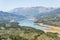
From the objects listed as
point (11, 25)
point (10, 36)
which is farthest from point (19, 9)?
point (10, 36)

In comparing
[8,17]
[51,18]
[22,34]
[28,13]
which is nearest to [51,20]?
[51,18]

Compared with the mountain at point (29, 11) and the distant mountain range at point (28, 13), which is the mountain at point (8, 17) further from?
the mountain at point (29, 11)

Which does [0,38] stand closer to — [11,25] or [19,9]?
[11,25]

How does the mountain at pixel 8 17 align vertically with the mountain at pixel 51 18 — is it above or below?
above

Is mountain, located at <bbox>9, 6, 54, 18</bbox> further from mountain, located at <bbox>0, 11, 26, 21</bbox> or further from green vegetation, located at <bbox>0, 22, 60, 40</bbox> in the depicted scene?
green vegetation, located at <bbox>0, 22, 60, 40</bbox>

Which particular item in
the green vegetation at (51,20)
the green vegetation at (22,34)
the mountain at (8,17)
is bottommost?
the green vegetation at (22,34)

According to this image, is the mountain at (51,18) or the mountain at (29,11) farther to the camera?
the mountain at (29,11)

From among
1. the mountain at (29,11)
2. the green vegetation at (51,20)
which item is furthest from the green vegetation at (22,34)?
the mountain at (29,11)

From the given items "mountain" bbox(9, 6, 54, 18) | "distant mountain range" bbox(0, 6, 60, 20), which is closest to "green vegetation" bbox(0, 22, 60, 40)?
"distant mountain range" bbox(0, 6, 60, 20)
